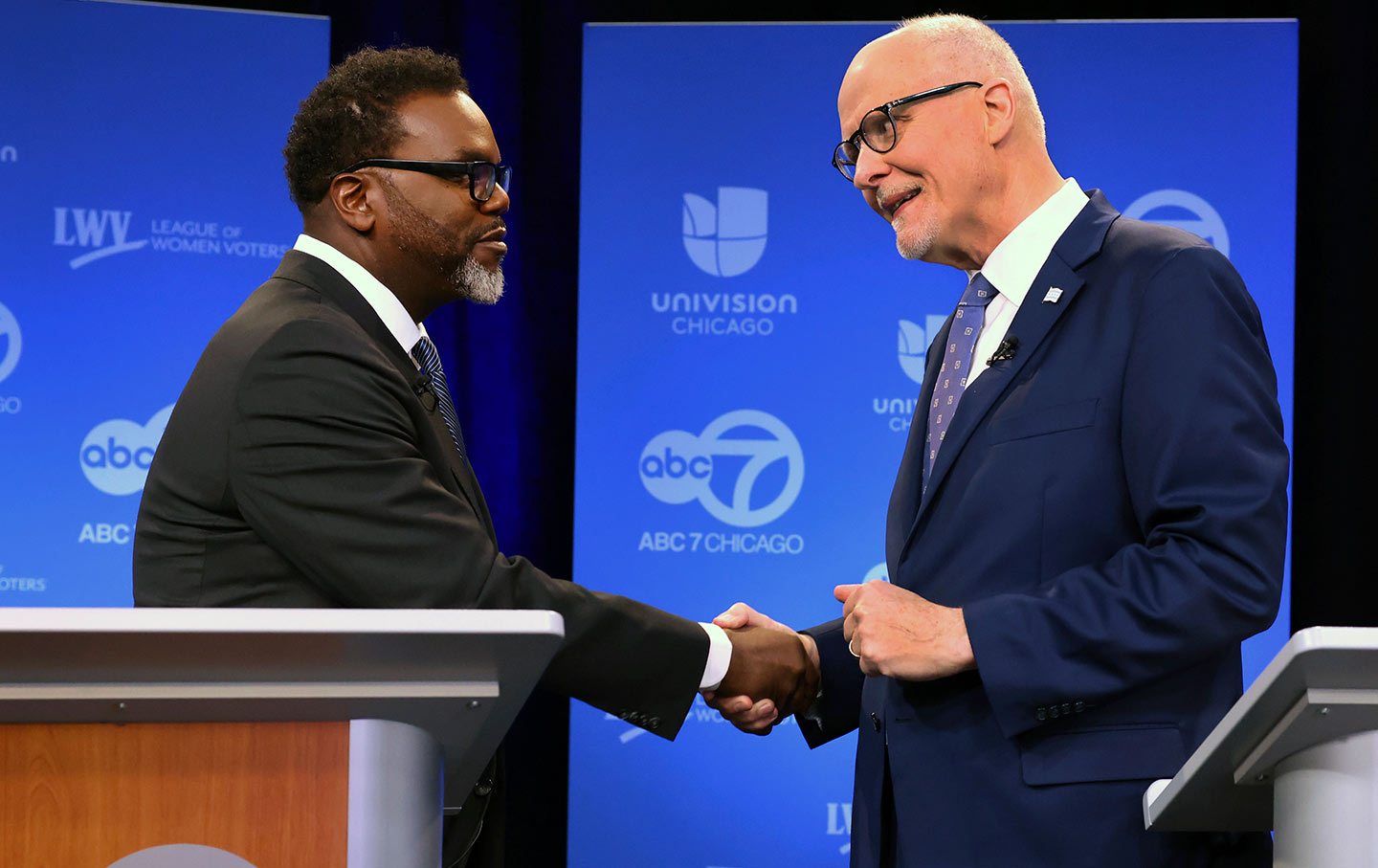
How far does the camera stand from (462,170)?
2658 millimetres

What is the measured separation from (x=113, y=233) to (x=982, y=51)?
2.87 m

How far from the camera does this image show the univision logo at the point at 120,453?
4.12 metres

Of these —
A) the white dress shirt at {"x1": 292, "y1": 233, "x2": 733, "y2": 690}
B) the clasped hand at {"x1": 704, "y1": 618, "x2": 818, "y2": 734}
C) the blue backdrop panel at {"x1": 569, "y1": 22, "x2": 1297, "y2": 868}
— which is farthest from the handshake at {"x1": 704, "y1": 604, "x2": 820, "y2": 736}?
the blue backdrop panel at {"x1": 569, "y1": 22, "x2": 1297, "y2": 868}

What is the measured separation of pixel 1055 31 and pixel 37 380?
129 inches

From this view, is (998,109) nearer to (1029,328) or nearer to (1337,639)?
(1029,328)

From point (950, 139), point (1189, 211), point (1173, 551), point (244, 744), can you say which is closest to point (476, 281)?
point (950, 139)

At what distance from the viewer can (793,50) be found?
431 centimetres

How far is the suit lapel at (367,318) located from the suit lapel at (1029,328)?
2.50 ft

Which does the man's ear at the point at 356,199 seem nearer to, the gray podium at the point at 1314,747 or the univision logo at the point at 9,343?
the gray podium at the point at 1314,747

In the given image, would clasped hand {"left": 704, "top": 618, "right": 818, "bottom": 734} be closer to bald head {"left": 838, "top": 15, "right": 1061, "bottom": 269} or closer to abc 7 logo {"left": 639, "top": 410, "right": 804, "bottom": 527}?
bald head {"left": 838, "top": 15, "right": 1061, "bottom": 269}

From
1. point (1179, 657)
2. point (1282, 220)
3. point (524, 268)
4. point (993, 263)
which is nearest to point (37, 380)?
point (524, 268)

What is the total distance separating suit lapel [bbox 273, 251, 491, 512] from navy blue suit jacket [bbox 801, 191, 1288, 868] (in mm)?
768

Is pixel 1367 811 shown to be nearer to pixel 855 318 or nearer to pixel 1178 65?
pixel 855 318

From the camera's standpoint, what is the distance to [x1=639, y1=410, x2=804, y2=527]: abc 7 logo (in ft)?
13.8
